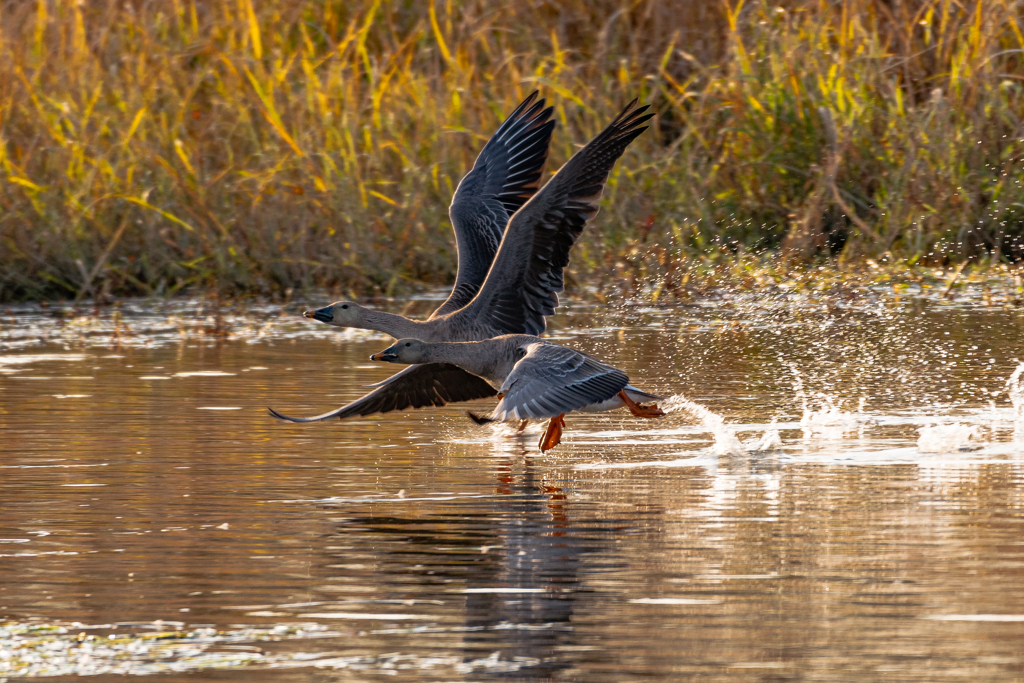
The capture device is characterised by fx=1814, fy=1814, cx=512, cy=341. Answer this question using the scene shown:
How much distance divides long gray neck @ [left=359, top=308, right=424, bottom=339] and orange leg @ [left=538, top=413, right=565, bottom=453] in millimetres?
1142

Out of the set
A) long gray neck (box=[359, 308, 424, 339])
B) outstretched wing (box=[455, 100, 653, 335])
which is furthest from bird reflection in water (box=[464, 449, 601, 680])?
long gray neck (box=[359, 308, 424, 339])

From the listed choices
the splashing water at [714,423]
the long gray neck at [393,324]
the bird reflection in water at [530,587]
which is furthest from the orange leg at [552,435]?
the long gray neck at [393,324]

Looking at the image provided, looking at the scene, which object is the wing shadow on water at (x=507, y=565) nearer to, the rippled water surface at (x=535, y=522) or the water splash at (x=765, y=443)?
the rippled water surface at (x=535, y=522)

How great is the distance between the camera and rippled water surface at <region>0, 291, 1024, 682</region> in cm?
404

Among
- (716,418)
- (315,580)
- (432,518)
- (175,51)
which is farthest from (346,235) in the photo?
(315,580)

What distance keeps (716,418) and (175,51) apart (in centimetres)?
782

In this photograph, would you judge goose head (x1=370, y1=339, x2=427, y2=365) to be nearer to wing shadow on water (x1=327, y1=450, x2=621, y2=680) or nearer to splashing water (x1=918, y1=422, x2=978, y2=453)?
wing shadow on water (x1=327, y1=450, x2=621, y2=680)

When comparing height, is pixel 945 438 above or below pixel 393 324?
below

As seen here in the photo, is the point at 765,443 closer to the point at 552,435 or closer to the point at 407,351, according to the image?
the point at 552,435

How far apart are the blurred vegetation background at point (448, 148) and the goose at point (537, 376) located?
4.36m

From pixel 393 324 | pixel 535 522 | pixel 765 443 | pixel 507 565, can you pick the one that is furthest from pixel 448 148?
pixel 507 565

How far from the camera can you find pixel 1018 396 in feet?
25.1

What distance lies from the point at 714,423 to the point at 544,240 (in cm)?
114

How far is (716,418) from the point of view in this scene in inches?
289
